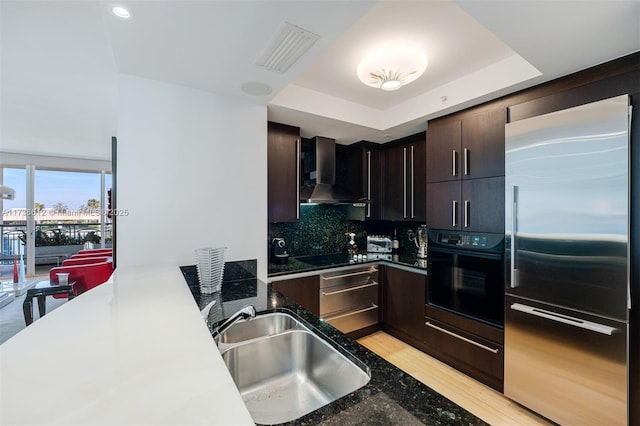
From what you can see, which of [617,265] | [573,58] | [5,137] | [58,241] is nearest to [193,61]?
[573,58]

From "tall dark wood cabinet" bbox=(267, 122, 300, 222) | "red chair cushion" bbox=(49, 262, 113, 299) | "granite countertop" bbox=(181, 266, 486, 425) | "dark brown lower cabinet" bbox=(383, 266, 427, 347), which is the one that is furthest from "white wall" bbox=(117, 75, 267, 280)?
"red chair cushion" bbox=(49, 262, 113, 299)

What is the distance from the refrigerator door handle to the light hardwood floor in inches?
27.8

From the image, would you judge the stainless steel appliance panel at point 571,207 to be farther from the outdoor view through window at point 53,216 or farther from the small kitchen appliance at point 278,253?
the outdoor view through window at point 53,216

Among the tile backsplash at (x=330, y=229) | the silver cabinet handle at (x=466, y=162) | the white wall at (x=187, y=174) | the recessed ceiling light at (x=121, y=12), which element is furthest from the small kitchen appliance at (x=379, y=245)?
the recessed ceiling light at (x=121, y=12)

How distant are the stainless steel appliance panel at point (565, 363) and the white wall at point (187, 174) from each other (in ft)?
6.41

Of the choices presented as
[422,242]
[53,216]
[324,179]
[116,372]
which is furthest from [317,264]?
[53,216]

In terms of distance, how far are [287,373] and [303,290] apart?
4.02 feet

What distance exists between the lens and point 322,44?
1.35 metres

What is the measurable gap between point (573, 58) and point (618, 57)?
9.5 inches

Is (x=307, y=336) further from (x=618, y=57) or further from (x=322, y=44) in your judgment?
(x=618, y=57)

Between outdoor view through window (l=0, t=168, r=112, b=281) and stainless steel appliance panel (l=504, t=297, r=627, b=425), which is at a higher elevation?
outdoor view through window (l=0, t=168, r=112, b=281)

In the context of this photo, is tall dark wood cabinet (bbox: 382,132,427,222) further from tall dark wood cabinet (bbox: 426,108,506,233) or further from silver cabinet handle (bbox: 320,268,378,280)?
silver cabinet handle (bbox: 320,268,378,280)

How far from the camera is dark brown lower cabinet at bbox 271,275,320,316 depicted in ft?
7.63

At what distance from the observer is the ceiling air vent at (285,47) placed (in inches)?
50.0
